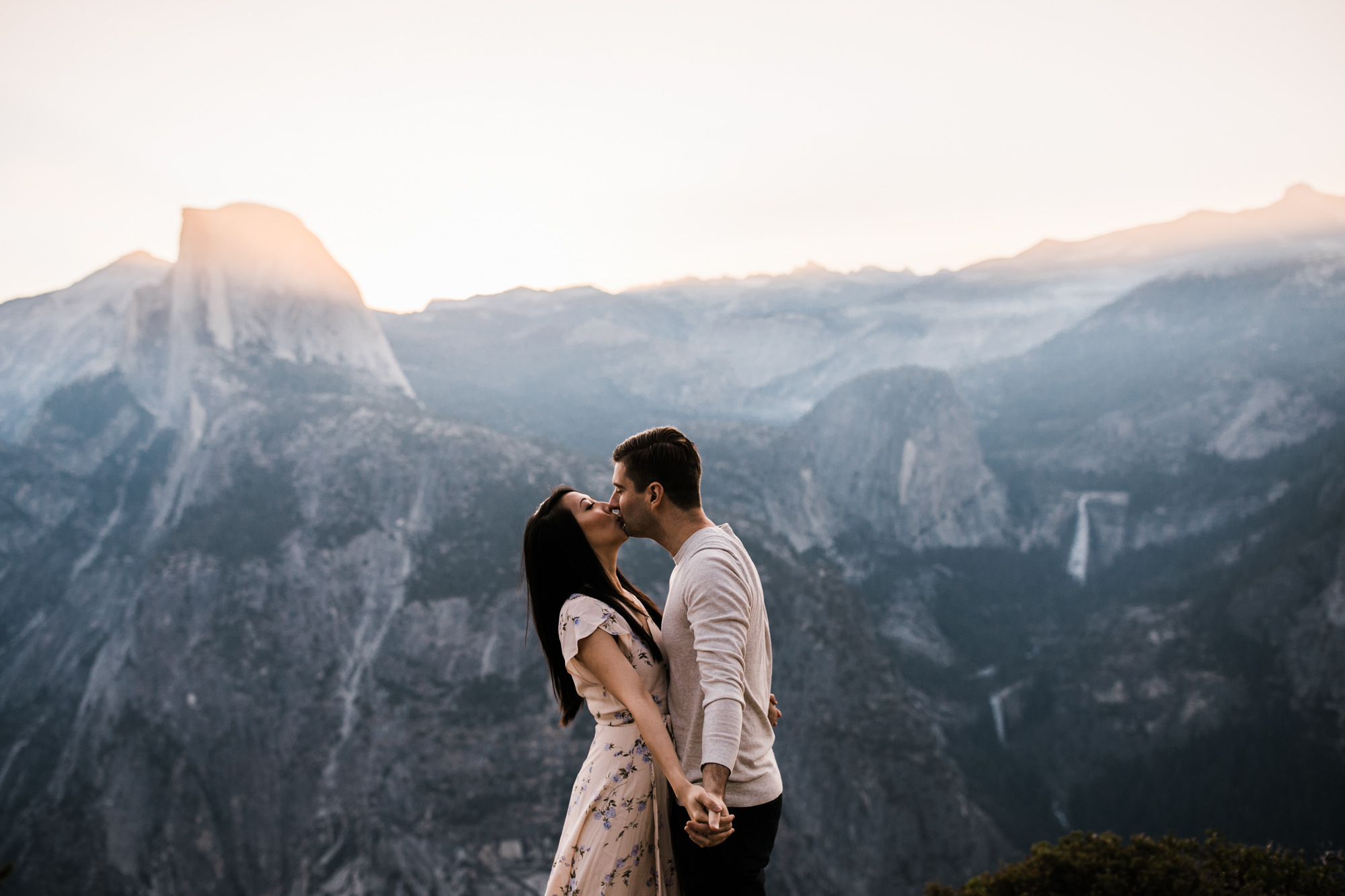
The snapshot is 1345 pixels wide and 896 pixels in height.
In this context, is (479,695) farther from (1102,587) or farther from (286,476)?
(1102,587)

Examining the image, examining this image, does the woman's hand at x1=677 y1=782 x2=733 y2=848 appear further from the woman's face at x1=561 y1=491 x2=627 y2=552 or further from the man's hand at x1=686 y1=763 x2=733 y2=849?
the woman's face at x1=561 y1=491 x2=627 y2=552

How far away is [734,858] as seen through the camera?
→ 145 inches

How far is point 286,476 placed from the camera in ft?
194

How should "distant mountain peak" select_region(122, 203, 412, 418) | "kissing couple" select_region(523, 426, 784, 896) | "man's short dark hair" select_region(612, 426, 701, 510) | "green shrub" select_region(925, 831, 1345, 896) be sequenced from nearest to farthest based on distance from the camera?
1. "kissing couple" select_region(523, 426, 784, 896)
2. "man's short dark hair" select_region(612, 426, 701, 510)
3. "green shrub" select_region(925, 831, 1345, 896)
4. "distant mountain peak" select_region(122, 203, 412, 418)

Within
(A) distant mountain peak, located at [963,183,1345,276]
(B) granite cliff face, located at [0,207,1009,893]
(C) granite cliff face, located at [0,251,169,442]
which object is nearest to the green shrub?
(B) granite cliff face, located at [0,207,1009,893]

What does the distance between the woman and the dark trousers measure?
0.18m

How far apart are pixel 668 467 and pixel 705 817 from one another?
170cm

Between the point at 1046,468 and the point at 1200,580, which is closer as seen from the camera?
the point at 1200,580

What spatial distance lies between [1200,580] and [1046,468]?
39341mm

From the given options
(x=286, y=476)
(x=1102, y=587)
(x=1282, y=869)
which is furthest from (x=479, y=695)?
(x=1102, y=587)

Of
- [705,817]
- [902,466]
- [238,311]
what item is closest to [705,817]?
[705,817]

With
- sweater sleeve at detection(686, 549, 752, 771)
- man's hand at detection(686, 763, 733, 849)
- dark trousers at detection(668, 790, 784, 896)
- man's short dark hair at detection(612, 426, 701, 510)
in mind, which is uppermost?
man's short dark hair at detection(612, 426, 701, 510)

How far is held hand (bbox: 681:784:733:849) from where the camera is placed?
318 cm

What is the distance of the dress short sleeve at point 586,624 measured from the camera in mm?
3707
